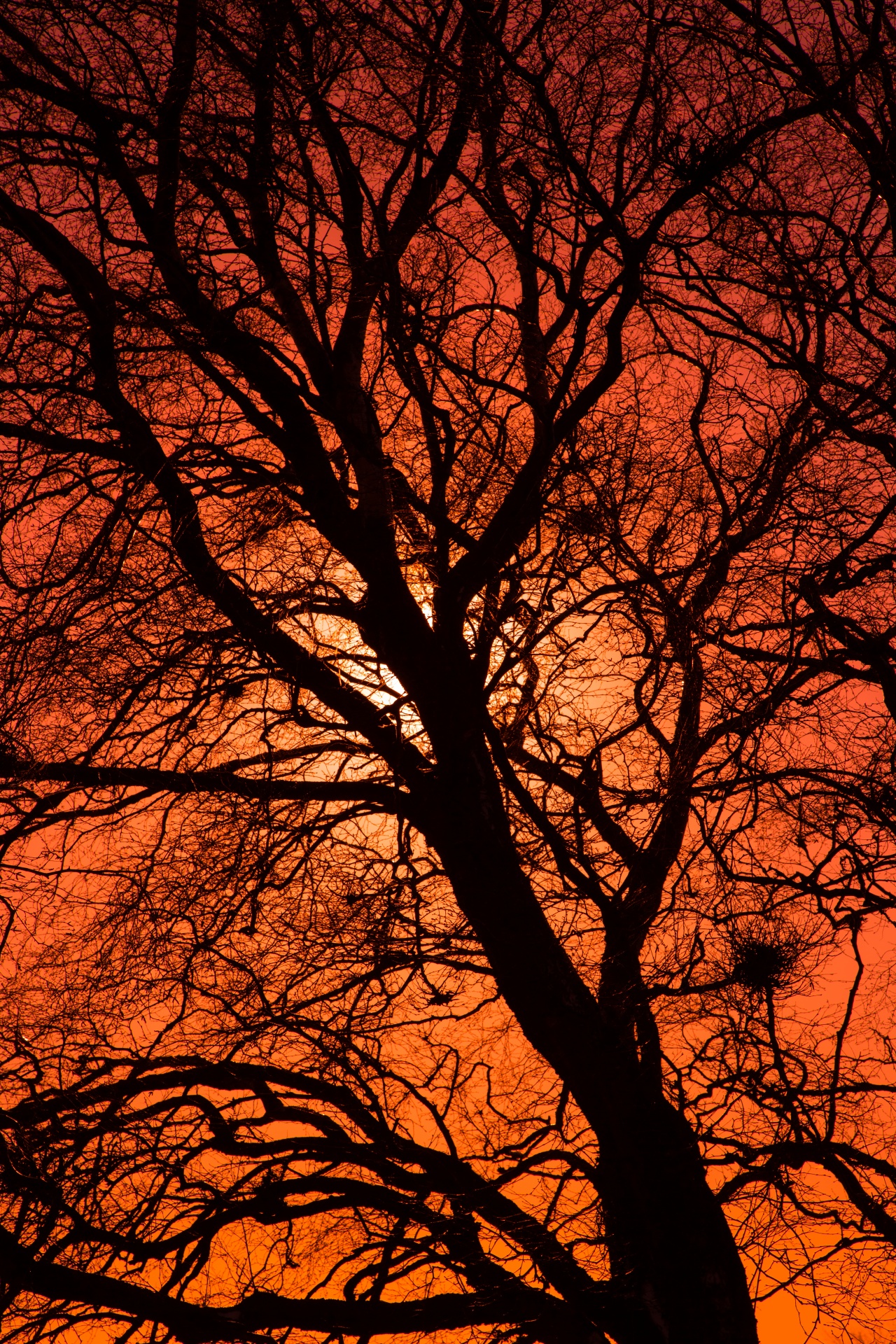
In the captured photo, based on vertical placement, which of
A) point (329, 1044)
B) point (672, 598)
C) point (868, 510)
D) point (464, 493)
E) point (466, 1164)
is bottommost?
point (466, 1164)

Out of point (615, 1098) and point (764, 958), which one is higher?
point (764, 958)

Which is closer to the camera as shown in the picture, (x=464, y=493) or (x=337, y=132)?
(x=337, y=132)

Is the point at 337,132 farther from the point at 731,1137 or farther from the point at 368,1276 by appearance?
the point at 368,1276

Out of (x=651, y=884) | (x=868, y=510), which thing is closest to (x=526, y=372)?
(x=868, y=510)

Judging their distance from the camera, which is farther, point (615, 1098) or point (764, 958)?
point (615, 1098)

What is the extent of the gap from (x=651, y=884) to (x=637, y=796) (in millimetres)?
385

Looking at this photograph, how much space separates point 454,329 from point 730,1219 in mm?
3806

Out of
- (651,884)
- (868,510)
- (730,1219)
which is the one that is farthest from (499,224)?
(730,1219)

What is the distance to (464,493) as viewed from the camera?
4688 mm

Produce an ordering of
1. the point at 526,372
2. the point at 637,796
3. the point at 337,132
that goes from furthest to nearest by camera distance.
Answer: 1. the point at 526,372
2. the point at 637,796
3. the point at 337,132

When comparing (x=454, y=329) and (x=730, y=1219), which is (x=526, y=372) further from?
(x=730, y=1219)

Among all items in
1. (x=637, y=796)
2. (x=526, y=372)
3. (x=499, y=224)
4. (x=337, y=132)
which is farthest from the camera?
(x=526, y=372)

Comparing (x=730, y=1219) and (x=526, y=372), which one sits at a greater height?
(x=526, y=372)

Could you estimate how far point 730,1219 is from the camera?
13.0 ft
